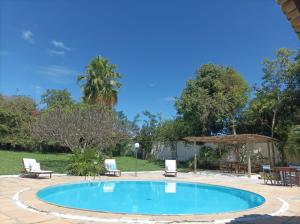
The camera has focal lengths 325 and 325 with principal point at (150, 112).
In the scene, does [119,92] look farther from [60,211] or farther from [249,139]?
[60,211]

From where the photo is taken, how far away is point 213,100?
81.6 feet

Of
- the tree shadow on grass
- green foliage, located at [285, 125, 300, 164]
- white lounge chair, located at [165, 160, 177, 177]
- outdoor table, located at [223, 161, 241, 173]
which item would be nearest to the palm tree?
white lounge chair, located at [165, 160, 177, 177]

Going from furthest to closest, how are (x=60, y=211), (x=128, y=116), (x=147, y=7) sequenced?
(x=128, y=116)
(x=147, y=7)
(x=60, y=211)

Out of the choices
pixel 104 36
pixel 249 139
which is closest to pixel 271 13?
pixel 249 139

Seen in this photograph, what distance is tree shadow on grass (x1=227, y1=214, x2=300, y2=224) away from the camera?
7461 mm

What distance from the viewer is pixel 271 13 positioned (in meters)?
15.3

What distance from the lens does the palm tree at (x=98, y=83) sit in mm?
27641

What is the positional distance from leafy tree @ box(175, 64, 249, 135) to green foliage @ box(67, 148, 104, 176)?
9842 millimetres

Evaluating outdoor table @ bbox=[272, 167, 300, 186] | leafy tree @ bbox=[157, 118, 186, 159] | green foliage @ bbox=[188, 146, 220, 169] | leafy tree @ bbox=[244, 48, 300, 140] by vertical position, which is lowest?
outdoor table @ bbox=[272, 167, 300, 186]

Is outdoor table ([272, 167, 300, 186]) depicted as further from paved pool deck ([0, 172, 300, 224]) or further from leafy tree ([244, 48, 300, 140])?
leafy tree ([244, 48, 300, 140])

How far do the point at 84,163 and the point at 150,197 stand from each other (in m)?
6.06

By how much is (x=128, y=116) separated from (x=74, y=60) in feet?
31.5

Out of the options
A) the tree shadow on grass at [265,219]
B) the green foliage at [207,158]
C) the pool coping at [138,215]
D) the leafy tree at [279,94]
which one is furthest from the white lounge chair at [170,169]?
the tree shadow on grass at [265,219]

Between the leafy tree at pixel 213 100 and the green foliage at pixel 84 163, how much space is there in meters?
9.84
